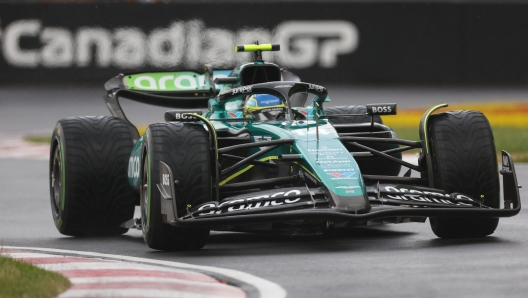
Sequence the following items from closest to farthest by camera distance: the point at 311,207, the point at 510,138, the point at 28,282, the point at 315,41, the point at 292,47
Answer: the point at 28,282 → the point at 311,207 → the point at 510,138 → the point at 292,47 → the point at 315,41

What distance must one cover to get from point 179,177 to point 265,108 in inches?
69.9

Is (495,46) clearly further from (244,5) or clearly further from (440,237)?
(440,237)

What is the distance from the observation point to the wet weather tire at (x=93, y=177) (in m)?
10.4

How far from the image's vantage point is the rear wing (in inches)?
462

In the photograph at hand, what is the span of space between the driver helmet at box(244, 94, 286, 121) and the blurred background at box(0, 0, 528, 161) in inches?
541

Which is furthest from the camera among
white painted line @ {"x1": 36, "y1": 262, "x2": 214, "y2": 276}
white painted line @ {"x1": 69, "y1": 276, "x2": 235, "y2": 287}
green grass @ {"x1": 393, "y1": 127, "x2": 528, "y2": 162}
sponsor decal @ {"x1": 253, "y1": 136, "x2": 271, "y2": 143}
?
green grass @ {"x1": 393, "y1": 127, "x2": 528, "y2": 162}

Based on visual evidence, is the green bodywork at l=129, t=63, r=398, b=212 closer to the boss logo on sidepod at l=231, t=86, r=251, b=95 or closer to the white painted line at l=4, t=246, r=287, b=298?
the boss logo on sidepod at l=231, t=86, r=251, b=95

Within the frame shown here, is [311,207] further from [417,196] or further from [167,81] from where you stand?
[167,81]

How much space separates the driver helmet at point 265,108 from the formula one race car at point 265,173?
1 cm

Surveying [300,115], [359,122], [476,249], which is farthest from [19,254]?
[359,122]

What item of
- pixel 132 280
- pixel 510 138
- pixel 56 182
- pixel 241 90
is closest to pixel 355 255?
pixel 132 280

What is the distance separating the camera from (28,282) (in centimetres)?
659

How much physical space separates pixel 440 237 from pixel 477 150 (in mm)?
770

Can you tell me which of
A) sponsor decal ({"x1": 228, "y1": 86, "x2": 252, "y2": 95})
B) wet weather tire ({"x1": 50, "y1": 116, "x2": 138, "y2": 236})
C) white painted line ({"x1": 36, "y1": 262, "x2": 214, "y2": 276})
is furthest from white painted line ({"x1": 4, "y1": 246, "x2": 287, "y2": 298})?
sponsor decal ({"x1": 228, "y1": 86, "x2": 252, "y2": 95})
